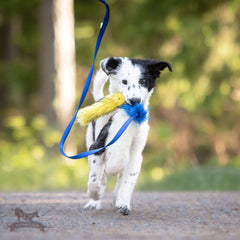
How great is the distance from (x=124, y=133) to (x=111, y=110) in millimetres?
337

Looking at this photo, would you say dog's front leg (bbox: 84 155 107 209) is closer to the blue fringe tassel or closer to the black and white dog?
the black and white dog

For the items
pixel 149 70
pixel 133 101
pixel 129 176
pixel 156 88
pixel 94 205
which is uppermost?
pixel 149 70

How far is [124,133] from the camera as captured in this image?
17.3ft

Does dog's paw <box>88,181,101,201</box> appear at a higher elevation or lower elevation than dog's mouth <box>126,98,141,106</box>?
lower

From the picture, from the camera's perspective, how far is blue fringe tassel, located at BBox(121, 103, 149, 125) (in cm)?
516

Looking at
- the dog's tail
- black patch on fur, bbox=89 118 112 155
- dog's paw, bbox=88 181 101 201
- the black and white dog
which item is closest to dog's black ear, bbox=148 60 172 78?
the black and white dog

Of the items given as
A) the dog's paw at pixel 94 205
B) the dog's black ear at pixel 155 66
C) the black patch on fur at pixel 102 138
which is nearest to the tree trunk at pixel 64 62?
the dog's paw at pixel 94 205

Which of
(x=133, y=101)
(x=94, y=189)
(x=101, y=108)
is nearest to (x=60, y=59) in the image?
(x=101, y=108)

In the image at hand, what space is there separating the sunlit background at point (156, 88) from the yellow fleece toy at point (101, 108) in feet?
14.1

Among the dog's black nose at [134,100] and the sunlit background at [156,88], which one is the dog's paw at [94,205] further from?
the sunlit background at [156,88]

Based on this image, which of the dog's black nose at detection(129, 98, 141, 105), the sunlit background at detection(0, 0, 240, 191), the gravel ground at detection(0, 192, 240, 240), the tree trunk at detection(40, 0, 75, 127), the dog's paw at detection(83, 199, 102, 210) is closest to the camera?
the gravel ground at detection(0, 192, 240, 240)

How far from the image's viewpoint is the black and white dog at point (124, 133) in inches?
203

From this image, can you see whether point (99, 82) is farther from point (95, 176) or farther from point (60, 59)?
point (60, 59)

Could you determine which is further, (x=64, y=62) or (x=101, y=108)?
(x=64, y=62)
